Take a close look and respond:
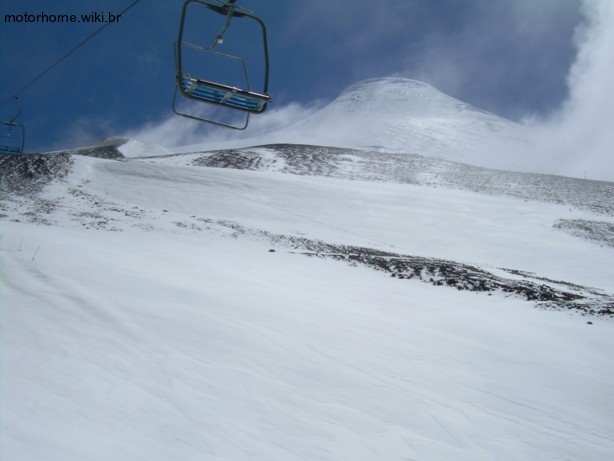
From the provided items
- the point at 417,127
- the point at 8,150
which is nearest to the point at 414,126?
the point at 417,127

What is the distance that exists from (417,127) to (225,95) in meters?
81.0

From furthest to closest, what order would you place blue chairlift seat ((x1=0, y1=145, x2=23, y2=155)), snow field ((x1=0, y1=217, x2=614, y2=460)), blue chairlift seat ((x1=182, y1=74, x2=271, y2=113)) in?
blue chairlift seat ((x1=0, y1=145, x2=23, y2=155)) < blue chairlift seat ((x1=182, y1=74, x2=271, y2=113)) < snow field ((x1=0, y1=217, x2=614, y2=460))

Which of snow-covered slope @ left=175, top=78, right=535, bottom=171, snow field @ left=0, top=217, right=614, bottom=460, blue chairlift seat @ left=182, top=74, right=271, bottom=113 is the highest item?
snow-covered slope @ left=175, top=78, right=535, bottom=171

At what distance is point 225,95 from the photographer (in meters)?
6.29

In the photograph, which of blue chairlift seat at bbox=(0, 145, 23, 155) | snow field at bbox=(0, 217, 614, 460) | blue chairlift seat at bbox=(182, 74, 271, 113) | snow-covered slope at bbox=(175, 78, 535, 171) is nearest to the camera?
snow field at bbox=(0, 217, 614, 460)

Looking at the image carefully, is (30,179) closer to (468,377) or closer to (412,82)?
(468,377)

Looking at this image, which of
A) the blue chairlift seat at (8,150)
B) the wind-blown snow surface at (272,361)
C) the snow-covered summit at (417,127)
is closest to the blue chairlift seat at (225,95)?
the wind-blown snow surface at (272,361)

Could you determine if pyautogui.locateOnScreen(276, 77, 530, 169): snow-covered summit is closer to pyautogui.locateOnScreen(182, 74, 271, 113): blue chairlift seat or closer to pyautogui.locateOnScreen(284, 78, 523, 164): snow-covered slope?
pyautogui.locateOnScreen(284, 78, 523, 164): snow-covered slope

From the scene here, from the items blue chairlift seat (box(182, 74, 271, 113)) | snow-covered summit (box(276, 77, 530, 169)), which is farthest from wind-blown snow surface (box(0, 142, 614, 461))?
snow-covered summit (box(276, 77, 530, 169))

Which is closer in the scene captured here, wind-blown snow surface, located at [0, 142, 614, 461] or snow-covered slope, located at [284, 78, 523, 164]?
wind-blown snow surface, located at [0, 142, 614, 461]

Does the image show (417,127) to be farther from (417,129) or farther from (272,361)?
(272,361)

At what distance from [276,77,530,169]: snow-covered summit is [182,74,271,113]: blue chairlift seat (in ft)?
189

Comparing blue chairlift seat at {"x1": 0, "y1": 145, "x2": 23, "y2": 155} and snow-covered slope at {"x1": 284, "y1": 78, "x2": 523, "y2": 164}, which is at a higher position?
snow-covered slope at {"x1": 284, "y1": 78, "x2": 523, "y2": 164}

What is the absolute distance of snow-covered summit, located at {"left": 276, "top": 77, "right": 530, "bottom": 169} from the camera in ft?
221
